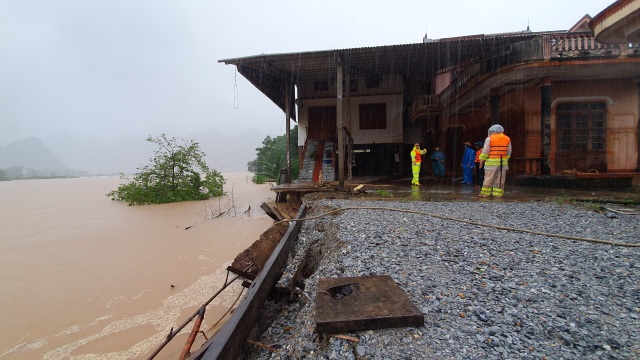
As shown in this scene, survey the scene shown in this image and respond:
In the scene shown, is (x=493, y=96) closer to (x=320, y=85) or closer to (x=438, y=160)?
(x=438, y=160)

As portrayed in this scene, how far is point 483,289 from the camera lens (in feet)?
7.05

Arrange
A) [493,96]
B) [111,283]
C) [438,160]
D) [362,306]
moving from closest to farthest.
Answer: [362,306]
[111,283]
[493,96]
[438,160]

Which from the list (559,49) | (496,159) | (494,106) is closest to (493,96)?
(494,106)

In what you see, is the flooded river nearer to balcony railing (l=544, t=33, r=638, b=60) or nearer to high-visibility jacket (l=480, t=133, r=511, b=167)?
high-visibility jacket (l=480, t=133, r=511, b=167)

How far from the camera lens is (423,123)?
15875 mm

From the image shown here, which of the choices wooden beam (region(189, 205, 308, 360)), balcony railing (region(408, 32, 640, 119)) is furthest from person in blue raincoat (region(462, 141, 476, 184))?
wooden beam (region(189, 205, 308, 360))

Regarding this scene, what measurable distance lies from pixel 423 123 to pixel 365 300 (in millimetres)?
15493

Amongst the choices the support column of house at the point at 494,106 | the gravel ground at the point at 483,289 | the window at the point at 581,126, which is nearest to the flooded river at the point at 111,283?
the gravel ground at the point at 483,289

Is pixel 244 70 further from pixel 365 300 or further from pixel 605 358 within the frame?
pixel 605 358

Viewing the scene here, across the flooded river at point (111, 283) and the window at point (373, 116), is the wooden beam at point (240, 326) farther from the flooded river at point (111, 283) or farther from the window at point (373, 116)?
the window at point (373, 116)

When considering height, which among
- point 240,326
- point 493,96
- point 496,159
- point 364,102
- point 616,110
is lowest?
point 240,326

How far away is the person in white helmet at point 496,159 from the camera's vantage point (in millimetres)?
6570

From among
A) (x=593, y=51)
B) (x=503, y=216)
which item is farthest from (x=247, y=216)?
(x=593, y=51)

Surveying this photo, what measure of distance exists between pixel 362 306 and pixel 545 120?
33.9ft
